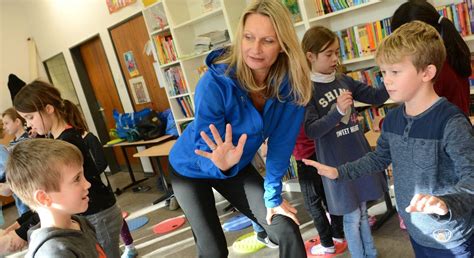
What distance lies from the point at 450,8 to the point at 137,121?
358 cm

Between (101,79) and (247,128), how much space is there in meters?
4.89

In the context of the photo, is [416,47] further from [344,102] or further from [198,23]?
[198,23]

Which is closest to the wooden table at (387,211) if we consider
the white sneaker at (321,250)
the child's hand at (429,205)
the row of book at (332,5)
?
the white sneaker at (321,250)

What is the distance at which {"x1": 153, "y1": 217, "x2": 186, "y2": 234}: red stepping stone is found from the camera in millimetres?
3436

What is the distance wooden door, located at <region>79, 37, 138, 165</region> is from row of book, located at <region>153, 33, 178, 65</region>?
1.67 metres

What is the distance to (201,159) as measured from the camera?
5.02ft

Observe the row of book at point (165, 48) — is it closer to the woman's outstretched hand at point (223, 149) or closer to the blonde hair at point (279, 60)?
the blonde hair at point (279, 60)

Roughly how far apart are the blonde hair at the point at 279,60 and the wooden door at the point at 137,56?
3.53 metres

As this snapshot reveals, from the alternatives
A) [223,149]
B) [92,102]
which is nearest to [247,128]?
[223,149]

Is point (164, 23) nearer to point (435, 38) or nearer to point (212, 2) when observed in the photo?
point (212, 2)

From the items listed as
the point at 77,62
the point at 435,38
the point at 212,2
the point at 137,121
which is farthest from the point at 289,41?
the point at 77,62

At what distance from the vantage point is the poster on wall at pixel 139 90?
5.15 metres

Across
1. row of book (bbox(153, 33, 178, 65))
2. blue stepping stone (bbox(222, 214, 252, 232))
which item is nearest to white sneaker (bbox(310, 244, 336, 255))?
blue stepping stone (bbox(222, 214, 252, 232))

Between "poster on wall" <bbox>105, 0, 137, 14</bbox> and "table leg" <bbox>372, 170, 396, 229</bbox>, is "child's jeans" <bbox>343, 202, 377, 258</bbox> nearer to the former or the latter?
"table leg" <bbox>372, 170, 396, 229</bbox>
